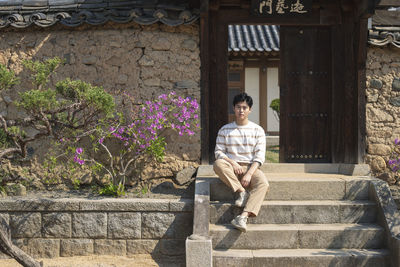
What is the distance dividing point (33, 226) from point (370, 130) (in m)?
4.80

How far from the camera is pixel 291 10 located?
6.18 meters

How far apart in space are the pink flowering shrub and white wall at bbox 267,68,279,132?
7.20m

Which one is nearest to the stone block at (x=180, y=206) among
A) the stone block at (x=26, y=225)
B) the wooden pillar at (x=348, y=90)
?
the stone block at (x=26, y=225)

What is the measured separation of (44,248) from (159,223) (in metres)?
1.42

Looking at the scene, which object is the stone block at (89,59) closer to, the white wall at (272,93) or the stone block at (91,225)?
the stone block at (91,225)

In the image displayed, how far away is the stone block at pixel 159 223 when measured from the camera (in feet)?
16.1

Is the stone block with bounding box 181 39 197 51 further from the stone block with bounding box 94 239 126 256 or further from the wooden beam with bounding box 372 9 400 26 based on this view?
the stone block with bounding box 94 239 126 256

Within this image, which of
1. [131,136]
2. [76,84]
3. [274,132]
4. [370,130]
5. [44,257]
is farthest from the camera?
[274,132]

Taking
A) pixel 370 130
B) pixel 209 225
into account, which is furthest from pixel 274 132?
pixel 209 225

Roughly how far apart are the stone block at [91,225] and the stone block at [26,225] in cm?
48

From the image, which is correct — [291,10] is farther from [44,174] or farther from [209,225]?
[44,174]

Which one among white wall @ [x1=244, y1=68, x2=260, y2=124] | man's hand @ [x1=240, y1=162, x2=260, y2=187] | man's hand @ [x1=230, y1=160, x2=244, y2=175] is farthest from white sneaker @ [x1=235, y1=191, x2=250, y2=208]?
white wall @ [x1=244, y1=68, x2=260, y2=124]

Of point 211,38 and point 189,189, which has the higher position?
point 211,38

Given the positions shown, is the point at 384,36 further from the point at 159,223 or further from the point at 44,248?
the point at 44,248
